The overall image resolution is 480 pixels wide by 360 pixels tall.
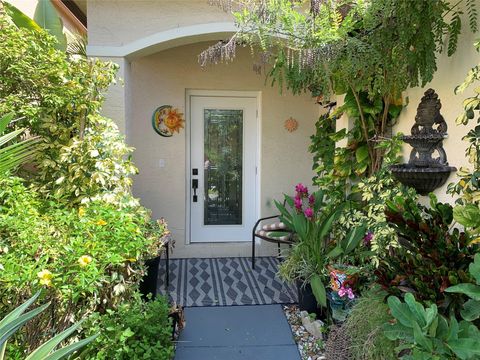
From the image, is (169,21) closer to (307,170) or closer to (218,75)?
(218,75)

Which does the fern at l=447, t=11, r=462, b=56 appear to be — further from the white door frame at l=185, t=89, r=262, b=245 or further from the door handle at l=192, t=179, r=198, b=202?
the door handle at l=192, t=179, r=198, b=202

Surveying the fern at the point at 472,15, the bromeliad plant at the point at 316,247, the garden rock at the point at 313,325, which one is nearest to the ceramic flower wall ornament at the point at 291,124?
the bromeliad plant at the point at 316,247

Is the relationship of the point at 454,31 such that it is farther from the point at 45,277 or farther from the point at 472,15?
the point at 45,277

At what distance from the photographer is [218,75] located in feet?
16.4

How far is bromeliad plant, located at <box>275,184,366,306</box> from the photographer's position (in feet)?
10.2

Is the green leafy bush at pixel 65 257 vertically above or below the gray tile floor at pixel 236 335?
above

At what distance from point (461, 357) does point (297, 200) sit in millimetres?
2470

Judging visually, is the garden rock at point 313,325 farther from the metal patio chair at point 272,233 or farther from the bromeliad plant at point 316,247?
the metal patio chair at point 272,233

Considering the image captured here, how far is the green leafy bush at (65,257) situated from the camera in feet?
6.23

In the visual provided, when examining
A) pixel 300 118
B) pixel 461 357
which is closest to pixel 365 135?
pixel 300 118

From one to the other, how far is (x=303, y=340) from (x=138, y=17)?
140 inches

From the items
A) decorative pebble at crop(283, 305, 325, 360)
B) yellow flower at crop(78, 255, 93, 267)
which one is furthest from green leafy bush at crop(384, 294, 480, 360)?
yellow flower at crop(78, 255, 93, 267)

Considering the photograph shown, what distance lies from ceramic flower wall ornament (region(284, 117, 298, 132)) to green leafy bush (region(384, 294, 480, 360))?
12.5ft

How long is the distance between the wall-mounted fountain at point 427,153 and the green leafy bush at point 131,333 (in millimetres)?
2032
